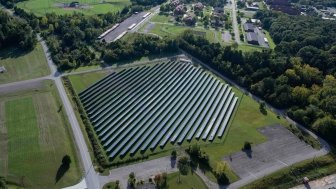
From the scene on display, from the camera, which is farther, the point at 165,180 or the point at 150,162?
the point at 150,162

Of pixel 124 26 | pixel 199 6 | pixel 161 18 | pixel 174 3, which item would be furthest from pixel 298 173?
pixel 174 3

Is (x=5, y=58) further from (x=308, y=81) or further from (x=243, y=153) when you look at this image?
(x=308, y=81)

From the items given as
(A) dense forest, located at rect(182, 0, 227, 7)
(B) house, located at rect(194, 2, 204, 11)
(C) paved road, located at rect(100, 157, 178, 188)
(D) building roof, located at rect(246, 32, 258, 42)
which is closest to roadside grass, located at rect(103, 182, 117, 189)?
(C) paved road, located at rect(100, 157, 178, 188)

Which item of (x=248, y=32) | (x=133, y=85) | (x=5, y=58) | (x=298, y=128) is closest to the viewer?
(x=298, y=128)

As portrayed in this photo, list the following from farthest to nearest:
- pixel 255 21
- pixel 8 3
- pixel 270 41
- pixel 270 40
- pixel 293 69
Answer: pixel 255 21 < pixel 8 3 < pixel 270 40 < pixel 270 41 < pixel 293 69

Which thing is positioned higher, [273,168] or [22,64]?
[273,168]

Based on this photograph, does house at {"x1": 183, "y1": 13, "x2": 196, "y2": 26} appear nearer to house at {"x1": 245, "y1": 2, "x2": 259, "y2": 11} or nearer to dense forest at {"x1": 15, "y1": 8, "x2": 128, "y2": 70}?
dense forest at {"x1": 15, "y1": 8, "x2": 128, "y2": 70}

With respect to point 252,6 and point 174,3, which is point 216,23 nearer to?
point 174,3

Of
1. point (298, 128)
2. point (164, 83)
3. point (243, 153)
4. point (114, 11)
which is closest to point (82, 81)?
point (164, 83)
